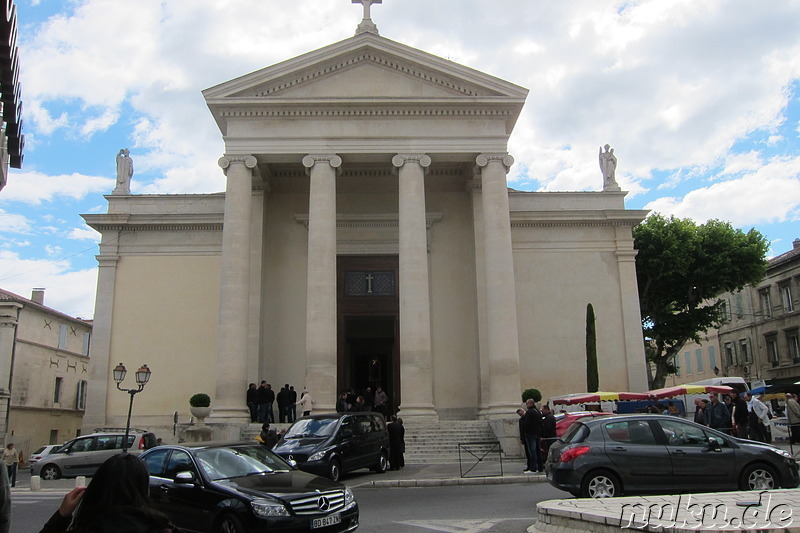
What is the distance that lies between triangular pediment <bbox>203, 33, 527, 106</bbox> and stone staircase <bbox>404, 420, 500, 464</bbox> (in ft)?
40.5

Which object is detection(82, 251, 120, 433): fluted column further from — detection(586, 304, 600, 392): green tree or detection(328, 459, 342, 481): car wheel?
detection(586, 304, 600, 392): green tree

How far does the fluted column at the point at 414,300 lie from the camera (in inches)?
961

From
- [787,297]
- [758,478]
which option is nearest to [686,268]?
[787,297]

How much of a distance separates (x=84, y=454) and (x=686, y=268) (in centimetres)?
2918

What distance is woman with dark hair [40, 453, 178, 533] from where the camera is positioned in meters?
3.65

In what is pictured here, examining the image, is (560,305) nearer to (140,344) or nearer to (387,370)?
(387,370)

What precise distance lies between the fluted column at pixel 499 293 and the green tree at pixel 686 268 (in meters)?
13.9

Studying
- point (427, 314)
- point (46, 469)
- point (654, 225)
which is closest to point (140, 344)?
point (46, 469)

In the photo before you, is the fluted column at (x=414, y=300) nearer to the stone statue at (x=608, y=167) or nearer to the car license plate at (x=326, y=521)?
the stone statue at (x=608, y=167)

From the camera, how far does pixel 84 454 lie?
22.2 meters

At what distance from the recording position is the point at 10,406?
117ft

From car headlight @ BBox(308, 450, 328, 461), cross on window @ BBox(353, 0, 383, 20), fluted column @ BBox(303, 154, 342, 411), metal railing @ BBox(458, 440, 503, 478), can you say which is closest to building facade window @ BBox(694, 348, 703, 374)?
metal railing @ BBox(458, 440, 503, 478)

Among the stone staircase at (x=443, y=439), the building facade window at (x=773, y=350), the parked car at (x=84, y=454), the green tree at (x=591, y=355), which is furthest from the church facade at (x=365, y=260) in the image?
the building facade window at (x=773, y=350)

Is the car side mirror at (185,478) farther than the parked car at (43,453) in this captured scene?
No
